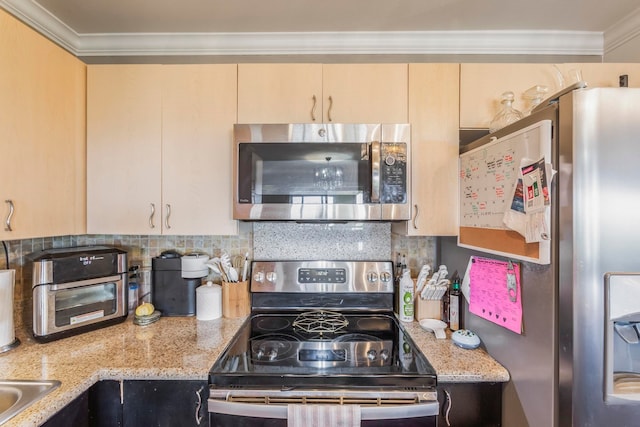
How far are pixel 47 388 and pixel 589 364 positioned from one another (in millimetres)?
1629

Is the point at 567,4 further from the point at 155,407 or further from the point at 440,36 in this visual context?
the point at 155,407

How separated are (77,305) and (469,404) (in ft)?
5.69

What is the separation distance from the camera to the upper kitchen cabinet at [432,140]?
1432 millimetres

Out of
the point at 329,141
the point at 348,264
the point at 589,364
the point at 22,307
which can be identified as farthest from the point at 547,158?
the point at 22,307

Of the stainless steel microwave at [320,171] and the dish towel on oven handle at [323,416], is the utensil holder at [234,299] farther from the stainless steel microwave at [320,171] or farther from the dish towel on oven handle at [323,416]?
the dish towel on oven handle at [323,416]

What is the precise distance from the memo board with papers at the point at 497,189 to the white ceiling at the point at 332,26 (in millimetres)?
800

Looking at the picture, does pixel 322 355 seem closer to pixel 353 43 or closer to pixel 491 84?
pixel 491 84

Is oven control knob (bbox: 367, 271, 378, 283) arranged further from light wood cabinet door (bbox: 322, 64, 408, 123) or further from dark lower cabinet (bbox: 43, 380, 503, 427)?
light wood cabinet door (bbox: 322, 64, 408, 123)

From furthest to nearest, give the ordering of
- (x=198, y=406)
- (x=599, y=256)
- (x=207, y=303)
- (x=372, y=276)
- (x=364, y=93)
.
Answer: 1. (x=372, y=276)
2. (x=207, y=303)
3. (x=364, y=93)
4. (x=198, y=406)
5. (x=599, y=256)

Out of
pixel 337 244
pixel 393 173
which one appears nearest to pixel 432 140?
pixel 393 173

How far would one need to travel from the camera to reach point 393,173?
1.36m

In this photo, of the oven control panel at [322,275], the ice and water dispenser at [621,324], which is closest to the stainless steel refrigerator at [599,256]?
the ice and water dispenser at [621,324]

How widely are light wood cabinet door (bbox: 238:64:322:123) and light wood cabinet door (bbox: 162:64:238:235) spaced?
0.08 metres

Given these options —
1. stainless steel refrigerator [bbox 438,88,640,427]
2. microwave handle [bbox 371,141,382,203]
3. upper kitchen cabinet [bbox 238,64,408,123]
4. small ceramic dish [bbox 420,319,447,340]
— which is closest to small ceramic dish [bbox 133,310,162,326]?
upper kitchen cabinet [bbox 238,64,408,123]
